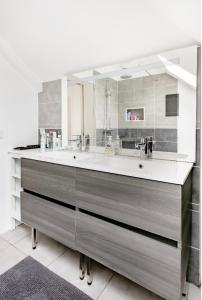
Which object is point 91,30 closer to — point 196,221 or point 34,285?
point 196,221

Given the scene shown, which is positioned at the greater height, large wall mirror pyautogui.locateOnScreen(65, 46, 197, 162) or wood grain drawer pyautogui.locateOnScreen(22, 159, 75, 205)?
large wall mirror pyautogui.locateOnScreen(65, 46, 197, 162)

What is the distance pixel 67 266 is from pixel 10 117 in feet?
5.17

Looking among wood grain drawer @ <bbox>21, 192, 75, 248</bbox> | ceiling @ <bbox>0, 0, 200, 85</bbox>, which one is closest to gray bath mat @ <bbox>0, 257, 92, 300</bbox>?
wood grain drawer @ <bbox>21, 192, 75, 248</bbox>

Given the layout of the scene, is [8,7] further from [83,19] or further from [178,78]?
[178,78]

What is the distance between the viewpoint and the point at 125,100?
1.66 m

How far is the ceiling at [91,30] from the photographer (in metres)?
1.22

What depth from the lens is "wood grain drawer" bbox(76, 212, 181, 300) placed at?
1.02m

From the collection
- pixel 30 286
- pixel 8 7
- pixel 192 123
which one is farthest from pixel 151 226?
pixel 8 7

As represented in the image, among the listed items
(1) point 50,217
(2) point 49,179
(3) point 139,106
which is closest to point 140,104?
(3) point 139,106

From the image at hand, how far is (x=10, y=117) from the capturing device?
6.69 ft

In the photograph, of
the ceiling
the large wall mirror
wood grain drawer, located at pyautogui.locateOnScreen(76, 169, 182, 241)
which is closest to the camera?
wood grain drawer, located at pyautogui.locateOnScreen(76, 169, 182, 241)

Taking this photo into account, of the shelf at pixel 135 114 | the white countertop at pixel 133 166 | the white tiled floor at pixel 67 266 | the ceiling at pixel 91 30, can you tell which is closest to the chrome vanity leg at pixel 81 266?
the white tiled floor at pixel 67 266

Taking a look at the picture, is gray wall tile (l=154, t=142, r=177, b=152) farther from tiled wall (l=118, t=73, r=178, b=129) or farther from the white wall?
the white wall

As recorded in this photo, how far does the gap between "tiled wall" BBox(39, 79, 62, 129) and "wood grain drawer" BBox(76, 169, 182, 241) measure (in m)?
1.02
